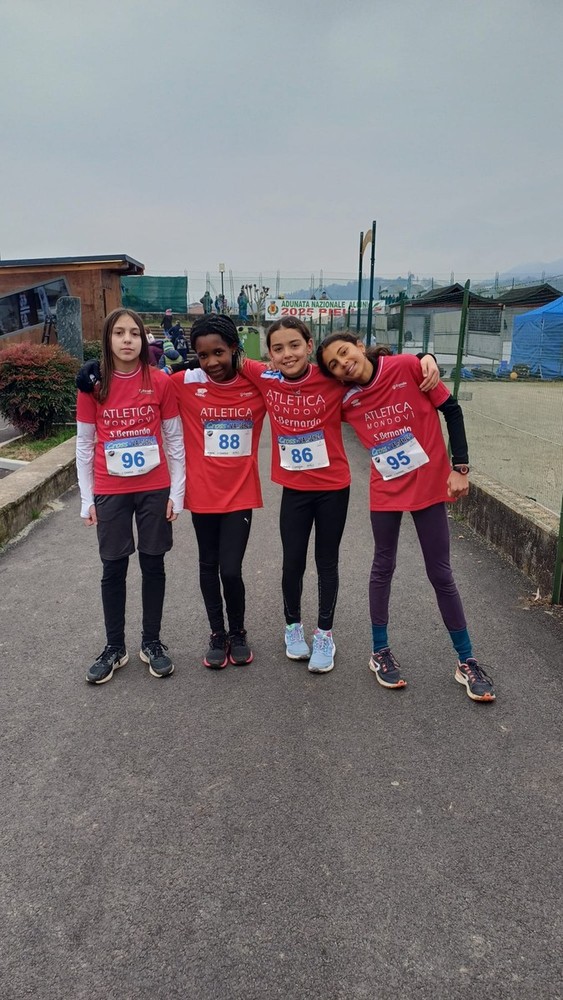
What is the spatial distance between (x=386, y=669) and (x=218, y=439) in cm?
148

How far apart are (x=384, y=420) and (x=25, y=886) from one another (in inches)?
93.0

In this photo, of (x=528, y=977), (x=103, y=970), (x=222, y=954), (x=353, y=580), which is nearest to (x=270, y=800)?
(x=222, y=954)

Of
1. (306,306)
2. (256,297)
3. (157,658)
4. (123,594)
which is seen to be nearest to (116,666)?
(157,658)

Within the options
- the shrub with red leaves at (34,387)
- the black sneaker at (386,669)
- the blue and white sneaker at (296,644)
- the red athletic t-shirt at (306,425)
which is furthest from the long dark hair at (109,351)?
the shrub with red leaves at (34,387)

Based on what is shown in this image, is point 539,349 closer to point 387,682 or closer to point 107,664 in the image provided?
point 387,682

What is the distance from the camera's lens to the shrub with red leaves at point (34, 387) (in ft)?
29.9

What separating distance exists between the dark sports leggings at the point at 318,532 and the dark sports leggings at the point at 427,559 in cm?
20

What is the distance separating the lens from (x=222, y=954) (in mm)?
1802

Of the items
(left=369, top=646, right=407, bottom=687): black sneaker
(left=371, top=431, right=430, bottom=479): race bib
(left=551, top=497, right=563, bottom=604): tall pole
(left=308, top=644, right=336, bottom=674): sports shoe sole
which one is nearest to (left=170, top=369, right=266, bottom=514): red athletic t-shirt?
(left=371, top=431, right=430, bottom=479): race bib

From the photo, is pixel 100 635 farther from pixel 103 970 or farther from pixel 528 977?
pixel 528 977

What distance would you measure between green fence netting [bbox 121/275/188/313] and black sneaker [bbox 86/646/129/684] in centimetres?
3229

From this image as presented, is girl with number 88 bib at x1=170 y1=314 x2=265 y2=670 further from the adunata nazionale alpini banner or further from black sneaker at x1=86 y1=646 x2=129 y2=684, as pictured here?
the adunata nazionale alpini banner

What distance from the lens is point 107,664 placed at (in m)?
3.34

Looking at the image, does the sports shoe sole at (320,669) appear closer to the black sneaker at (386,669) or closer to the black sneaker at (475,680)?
the black sneaker at (386,669)
